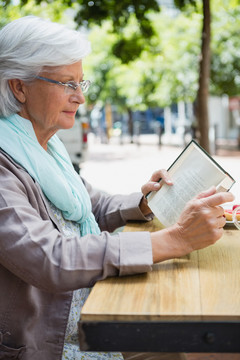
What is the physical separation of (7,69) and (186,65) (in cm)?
2066

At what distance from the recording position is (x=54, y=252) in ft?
4.84

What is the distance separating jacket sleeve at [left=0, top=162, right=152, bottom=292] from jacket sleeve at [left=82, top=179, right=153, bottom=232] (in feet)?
2.24

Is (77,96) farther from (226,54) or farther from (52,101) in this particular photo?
(226,54)

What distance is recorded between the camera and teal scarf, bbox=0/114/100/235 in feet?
5.67

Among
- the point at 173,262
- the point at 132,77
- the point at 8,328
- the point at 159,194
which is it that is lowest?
the point at 132,77

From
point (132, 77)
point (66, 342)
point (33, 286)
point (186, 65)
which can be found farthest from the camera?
point (132, 77)

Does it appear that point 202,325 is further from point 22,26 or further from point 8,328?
point 22,26

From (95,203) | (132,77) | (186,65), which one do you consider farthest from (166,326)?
(132,77)

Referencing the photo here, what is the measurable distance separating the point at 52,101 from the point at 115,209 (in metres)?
0.69

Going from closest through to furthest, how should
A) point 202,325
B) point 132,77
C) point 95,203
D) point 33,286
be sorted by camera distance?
point 202,325 → point 33,286 → point 95,203 → point 132,77

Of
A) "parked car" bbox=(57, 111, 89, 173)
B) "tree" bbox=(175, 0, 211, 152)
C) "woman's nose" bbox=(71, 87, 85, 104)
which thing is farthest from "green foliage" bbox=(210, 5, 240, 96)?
"woman's nose" bbox=(71, 87, 85, 104)

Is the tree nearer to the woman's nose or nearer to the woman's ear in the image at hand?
the woman's nose

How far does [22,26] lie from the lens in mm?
1718

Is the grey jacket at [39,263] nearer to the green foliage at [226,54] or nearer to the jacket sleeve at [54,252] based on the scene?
the jacket sleeve at [54,252]
